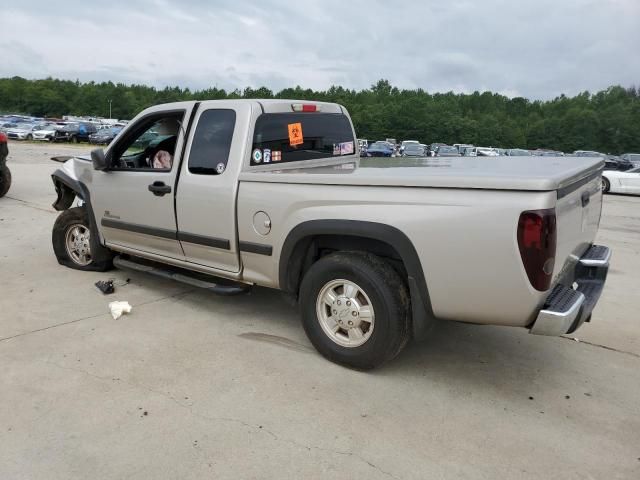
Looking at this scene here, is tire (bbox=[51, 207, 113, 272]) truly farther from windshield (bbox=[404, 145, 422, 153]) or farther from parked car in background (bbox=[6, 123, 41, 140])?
parked car in background (bbox=[6, 123, 41, 140])

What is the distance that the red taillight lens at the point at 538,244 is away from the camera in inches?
105

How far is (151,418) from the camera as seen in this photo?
2980 millimetres

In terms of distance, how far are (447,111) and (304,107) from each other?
101 meters

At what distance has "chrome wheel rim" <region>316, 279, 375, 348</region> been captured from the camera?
11.3ft

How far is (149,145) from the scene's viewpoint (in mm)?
5020

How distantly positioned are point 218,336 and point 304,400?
117cm

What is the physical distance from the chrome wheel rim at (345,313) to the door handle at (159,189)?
5.46 feet

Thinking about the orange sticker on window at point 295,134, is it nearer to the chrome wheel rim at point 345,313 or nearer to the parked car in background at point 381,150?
the chrome wheel rim at point 345,313

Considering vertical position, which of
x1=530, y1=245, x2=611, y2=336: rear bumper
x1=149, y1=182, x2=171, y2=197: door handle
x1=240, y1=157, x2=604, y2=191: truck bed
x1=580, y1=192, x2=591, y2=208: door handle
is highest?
x1=240, y1=157, x2=604, y2=191: truck bed

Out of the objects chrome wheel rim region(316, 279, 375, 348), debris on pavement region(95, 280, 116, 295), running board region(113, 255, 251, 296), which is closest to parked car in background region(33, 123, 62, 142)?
running board region(113, 255, 251, 296)

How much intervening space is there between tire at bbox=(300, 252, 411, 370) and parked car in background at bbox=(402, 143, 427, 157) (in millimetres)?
34872

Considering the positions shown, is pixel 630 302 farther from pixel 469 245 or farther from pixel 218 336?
pixel 218 336

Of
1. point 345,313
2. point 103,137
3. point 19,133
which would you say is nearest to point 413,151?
point 103,137

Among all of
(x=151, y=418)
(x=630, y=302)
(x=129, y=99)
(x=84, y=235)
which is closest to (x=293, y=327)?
(x=151, y=418)
